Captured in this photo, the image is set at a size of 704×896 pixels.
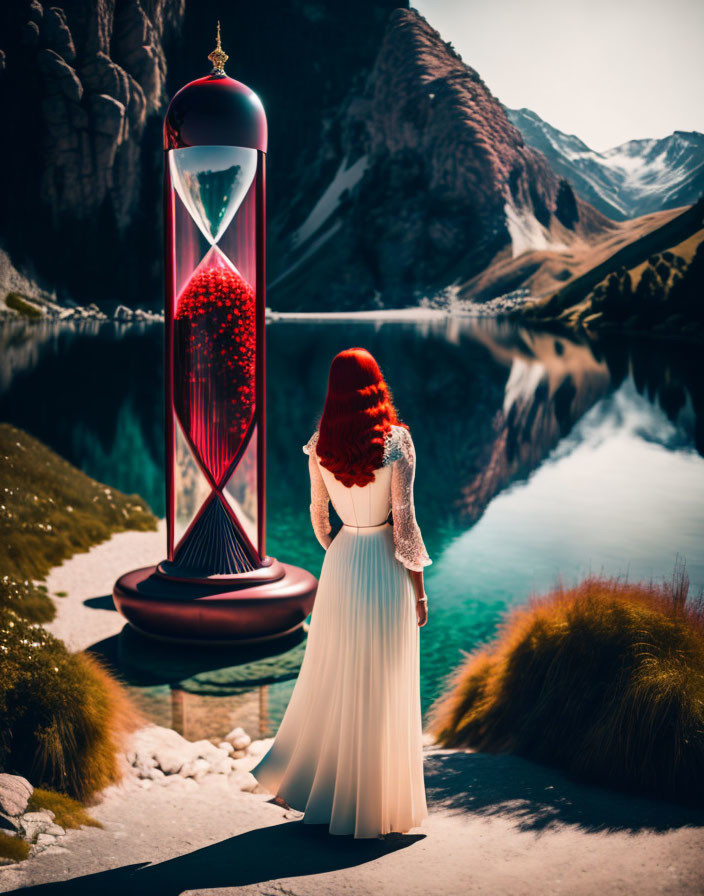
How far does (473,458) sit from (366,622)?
18755mm

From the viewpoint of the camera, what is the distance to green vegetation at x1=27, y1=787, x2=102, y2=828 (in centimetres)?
389

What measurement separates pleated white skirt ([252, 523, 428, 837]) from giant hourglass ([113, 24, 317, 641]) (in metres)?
3.30

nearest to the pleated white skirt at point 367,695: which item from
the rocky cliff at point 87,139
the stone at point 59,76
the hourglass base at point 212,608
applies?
the hourglass base at point 212,608

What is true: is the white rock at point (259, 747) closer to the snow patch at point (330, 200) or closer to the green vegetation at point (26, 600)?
the green vegetation at point (26, 600)

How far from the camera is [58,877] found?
130 inches

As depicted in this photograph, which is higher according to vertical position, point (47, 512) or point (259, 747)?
point (47, 512)

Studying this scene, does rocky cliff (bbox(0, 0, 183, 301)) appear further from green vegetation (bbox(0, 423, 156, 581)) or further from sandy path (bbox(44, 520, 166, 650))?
sandy path (bbox(44, 520, 166, 650))

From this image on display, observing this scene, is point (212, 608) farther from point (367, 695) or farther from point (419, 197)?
point (419, 197)

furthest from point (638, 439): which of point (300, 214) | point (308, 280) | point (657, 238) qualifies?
point (300, 214)

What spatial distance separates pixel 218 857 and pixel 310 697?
768 mm

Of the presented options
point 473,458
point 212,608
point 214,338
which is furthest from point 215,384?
point 473,458

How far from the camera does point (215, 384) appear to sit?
7.22 metres

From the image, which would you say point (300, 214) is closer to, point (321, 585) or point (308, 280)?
point (308, 280)

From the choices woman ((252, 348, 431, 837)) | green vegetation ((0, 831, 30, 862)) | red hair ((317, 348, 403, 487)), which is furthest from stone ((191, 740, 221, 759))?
red hair ((317, 348, 403, 487))
